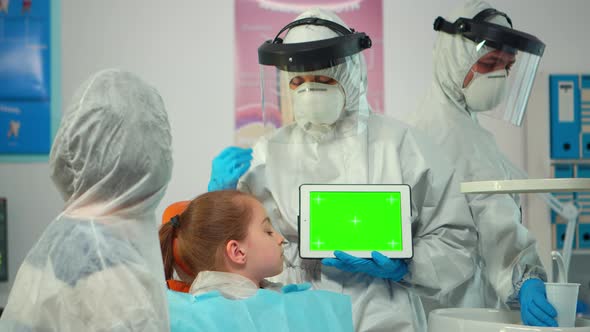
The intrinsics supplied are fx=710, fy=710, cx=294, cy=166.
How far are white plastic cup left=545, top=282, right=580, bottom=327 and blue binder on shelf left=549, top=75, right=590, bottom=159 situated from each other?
194 centimetres

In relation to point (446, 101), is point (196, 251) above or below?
below

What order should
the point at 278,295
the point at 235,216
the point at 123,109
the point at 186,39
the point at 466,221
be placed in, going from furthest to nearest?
the point at 186,39
the point at 466,221
the point at 235,216
the point at 278,295
the point at 123,109

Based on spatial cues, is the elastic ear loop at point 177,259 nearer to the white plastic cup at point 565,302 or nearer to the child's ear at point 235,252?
the child's ear at point 235,252

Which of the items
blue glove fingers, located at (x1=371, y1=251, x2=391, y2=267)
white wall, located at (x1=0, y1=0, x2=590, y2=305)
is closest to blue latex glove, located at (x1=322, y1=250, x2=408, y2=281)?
blue glove fingers, located at (x1=371, y1=251, x2=391, y2=267)

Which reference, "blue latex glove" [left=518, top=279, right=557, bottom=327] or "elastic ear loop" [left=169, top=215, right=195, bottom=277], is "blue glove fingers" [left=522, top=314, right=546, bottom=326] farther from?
"elastic ear loop" [left=169, top=215, right=195, bottom=277]

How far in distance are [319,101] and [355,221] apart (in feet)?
1.13

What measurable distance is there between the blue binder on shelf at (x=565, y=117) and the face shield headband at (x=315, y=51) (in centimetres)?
182

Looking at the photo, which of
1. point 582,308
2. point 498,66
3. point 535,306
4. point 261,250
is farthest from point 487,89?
point 582,308

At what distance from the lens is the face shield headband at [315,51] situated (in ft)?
6.11

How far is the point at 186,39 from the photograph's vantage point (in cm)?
349

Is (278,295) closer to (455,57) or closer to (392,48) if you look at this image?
(455,57)

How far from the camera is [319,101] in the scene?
1.94 meters

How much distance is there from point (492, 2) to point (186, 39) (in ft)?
4.98

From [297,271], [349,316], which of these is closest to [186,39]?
[297,271]
